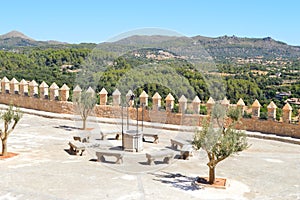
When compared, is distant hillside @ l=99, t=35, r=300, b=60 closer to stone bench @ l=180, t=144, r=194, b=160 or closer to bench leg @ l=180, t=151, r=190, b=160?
stone bench @ l=180, t=144, r=194, b=160

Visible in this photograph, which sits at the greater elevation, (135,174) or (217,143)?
(217,143)

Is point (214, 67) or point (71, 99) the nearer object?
point (214, 67)

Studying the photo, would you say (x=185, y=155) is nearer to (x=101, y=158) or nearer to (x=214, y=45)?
(x=101, y=158)

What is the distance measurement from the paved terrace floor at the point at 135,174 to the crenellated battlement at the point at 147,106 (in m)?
1.15

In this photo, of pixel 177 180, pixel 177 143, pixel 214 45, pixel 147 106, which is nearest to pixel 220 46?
pixel 214 45

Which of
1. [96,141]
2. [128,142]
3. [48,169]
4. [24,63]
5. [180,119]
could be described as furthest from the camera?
[24,63]

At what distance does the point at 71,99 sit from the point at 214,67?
5753mm

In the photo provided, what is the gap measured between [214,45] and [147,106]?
5632 millimetres

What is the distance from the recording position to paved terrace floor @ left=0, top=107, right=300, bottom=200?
6.34 m

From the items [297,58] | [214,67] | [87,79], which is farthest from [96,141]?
[297,58]

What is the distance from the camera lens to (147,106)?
13.3 metres

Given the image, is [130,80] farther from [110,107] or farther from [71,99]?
[71,99]

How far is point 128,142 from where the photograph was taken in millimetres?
9461

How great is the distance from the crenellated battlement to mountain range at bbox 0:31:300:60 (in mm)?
2035
